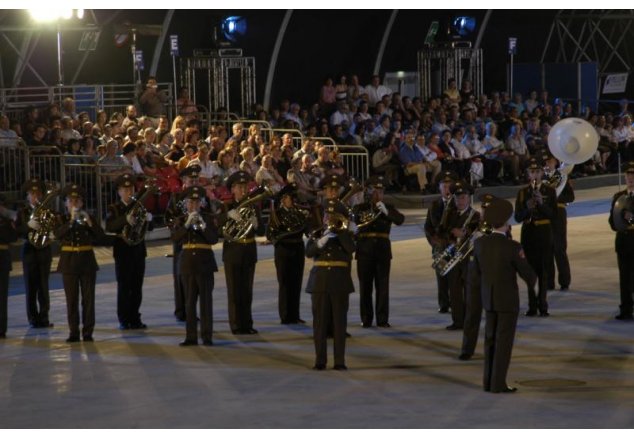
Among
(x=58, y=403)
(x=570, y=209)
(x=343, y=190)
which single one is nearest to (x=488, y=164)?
(x=570, y=209)

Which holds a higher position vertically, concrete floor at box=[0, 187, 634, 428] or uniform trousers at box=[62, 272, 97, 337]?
uniform trousers at box=[62, 272, 97, 337]

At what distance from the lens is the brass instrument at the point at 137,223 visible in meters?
15.8

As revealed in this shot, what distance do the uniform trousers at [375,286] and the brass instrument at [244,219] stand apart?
1.22 meters

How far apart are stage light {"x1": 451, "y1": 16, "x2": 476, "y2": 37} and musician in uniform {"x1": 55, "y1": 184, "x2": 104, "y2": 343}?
779 inches

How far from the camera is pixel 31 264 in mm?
16156

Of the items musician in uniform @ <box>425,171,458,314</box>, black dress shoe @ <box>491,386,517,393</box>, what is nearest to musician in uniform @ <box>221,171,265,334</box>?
musician in uniform @ <box>425,171,458,314</box>

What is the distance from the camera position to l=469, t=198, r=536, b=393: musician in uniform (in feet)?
→ 40.9

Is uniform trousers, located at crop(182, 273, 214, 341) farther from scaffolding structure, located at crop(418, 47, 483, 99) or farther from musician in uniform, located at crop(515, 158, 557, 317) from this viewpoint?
scaffolding structure, located at crop(418, 47, 483, 99)

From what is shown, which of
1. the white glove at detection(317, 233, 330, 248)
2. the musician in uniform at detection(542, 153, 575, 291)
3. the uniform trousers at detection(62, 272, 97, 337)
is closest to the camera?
the white glove at detection(317, 233, 330, 248)

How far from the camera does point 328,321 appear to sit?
45.1ft

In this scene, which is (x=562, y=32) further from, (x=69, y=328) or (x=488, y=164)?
(x=69, y=328)

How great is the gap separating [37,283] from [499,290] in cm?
557

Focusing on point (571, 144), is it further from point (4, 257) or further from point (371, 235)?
point (4, 257)

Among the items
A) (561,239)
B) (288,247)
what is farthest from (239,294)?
(561,239)
